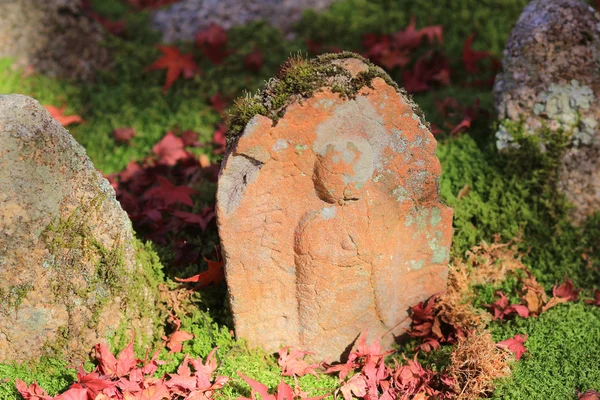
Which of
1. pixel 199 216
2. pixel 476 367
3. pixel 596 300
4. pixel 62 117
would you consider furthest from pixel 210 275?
pixel 62 117

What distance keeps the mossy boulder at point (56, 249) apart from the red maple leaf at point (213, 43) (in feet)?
8.00

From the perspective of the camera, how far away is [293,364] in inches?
111

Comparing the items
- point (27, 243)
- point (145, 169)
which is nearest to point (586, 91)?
point (145, 169)

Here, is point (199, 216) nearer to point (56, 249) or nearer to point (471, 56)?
point (56, 249)

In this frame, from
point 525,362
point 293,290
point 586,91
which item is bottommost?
point 525,362

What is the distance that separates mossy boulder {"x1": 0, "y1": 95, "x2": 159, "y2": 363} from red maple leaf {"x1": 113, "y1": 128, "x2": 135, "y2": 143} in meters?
1.59

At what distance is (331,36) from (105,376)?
337 cm

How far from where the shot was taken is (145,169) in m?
3.93

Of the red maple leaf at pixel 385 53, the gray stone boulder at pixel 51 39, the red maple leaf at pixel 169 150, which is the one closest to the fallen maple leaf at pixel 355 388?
the red maple leaf at pixel 169 150

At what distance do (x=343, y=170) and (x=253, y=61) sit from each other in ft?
8.11

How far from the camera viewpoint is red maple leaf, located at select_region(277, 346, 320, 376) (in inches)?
110

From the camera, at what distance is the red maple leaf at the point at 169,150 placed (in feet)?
13.2

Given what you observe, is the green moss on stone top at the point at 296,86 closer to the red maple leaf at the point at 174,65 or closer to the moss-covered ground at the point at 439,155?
the moss-covered ground at the point at 439,155

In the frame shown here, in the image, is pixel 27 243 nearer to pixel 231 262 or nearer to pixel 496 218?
pixel 231 262
